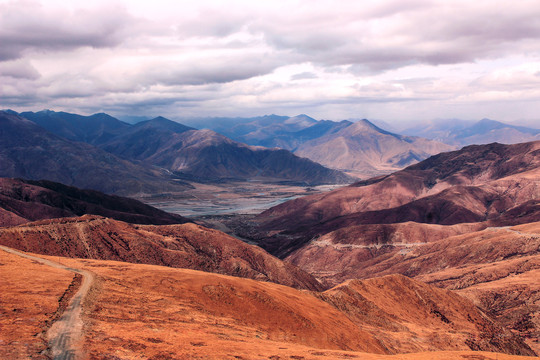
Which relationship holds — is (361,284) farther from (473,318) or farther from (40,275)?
(40,275)

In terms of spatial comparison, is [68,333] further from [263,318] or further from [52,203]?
[52,203]

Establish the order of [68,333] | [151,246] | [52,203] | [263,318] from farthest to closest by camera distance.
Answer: [52,203] → [151,246] → [263,318] → [68,333]

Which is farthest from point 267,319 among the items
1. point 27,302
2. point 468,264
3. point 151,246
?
point 468,264

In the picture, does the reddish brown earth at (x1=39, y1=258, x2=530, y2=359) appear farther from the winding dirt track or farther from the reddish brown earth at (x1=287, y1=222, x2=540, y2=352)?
the reddish brown earth at (x1=287, y1=222, x2=540, y2=352)

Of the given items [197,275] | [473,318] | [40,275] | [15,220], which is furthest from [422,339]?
[15,220]

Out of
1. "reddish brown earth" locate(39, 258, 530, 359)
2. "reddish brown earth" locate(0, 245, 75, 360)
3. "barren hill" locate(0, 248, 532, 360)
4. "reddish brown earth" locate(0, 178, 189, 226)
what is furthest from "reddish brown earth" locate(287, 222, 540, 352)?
"reddish brown earth" locate(0, 245, 75, 360)

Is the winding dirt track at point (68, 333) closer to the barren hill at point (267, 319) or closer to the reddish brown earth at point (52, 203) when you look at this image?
the barren hill at point (267, 319)
